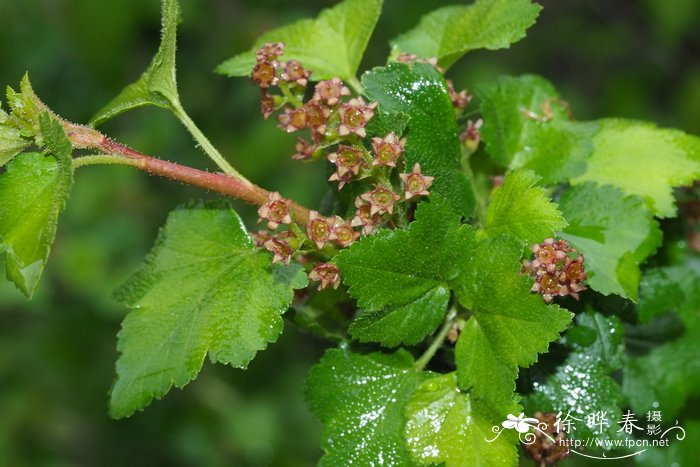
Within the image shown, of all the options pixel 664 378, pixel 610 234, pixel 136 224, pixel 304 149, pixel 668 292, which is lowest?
pixel 136 224

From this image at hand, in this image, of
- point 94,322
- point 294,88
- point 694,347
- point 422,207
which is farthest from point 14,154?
point 94,322

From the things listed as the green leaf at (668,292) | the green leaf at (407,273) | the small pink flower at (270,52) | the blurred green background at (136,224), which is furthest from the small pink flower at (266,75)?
the blurred green background at (136,224)

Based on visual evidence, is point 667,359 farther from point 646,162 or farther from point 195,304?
point 195,304

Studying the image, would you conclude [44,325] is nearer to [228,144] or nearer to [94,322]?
[94,322]

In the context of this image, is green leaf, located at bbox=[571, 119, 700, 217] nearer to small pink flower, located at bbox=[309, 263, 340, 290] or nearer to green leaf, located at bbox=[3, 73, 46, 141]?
small pink flower, located at bbox=[309, 263, 340, 290]

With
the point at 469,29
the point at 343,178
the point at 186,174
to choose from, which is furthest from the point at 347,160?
the point at 469,29
